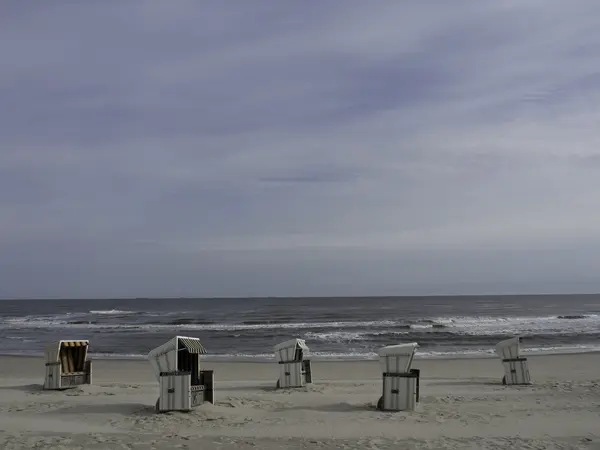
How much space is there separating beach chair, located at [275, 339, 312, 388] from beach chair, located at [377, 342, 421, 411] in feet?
10.3

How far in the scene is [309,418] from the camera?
30.3 ft

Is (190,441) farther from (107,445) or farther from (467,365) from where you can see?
(467,365)

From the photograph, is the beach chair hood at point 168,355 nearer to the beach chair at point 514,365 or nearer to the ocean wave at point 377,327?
the beach chair at point 514,365

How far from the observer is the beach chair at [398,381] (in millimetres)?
9750

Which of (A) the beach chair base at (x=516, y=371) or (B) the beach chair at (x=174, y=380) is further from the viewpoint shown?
(A) the beach chair base at (x=516, y=371)

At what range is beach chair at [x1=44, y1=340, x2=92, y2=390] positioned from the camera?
1230cm

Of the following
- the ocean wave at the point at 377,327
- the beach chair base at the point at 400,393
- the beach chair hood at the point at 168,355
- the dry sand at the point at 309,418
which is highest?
the beach chair hood at the point at 168,355

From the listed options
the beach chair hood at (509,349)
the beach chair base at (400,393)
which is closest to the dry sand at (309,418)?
the beach chair base at (400,393)

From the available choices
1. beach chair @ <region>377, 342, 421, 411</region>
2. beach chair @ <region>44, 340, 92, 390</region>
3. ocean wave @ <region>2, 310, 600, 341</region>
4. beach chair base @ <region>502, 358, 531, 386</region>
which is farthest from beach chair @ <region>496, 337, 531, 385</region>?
ocean wave @ <region>2, 310, 600, 341</region>

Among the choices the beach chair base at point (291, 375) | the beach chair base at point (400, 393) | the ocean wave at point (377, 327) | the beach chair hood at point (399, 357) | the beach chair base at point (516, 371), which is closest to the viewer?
the beach chair base at point (400, 393)

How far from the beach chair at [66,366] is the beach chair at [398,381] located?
6677mm

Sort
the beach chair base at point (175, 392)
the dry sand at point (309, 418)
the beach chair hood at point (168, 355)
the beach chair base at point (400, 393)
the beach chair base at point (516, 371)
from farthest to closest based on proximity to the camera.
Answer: the beach chair base at point (516, 371), the beach chair base at point (400, 393), the beach chair hood at point (168, 355), the beach chair base at point (175, 392), the dry sand at point (309, 418)

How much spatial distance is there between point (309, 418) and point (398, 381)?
1.64m

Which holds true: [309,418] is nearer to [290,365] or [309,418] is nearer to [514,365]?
[290,365]
